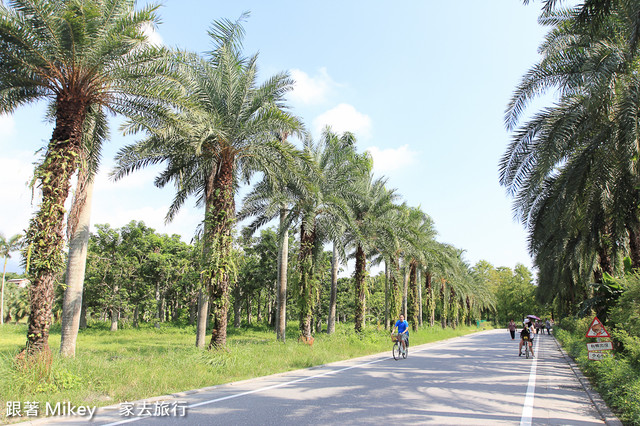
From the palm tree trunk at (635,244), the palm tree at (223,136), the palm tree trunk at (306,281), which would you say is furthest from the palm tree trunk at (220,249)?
the palm tree trunk at (635,244)

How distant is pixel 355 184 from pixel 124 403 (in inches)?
685

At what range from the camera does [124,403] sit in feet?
23.7

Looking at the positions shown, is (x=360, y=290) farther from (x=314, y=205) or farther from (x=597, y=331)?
(x=597, y=331)

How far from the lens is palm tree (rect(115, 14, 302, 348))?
13242mm

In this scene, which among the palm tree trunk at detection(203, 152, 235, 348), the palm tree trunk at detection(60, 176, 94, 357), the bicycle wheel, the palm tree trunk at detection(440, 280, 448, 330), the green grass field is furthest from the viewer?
the palm tree trunk at detection(440, 280, 448, 330)

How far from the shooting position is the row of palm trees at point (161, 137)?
352 inches

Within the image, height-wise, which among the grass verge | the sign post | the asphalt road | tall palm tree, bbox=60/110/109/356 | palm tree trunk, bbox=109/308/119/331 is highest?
tall palm tree, bbox=60/110/109/356

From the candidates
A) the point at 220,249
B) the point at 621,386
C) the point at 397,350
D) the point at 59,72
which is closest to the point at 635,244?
the point at 621,386

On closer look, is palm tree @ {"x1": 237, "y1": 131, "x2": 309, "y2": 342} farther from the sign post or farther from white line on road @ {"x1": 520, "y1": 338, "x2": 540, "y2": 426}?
the sign post

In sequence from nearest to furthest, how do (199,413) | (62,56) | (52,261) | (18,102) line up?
1. (199,413)
2. (52,261)
3. (62,56)
4. (18,102)

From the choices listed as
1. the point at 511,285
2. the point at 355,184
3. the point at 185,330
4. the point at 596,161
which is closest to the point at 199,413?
the point at 596,161

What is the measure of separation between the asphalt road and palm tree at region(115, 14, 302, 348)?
13.0ft

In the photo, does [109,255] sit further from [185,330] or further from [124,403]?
[124,403]

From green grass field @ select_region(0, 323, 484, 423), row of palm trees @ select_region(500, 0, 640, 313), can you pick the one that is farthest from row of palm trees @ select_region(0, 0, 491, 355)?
row of palm trees @ select_region(500, 0, 640, 313)
